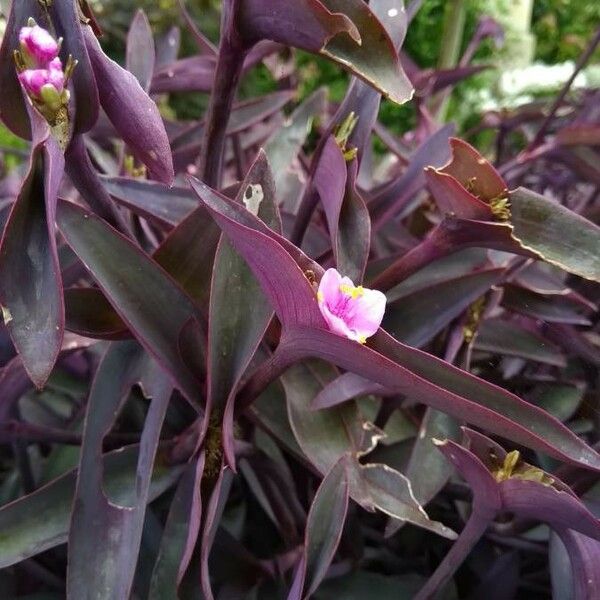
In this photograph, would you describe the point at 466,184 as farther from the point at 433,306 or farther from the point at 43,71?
the point at 43,71

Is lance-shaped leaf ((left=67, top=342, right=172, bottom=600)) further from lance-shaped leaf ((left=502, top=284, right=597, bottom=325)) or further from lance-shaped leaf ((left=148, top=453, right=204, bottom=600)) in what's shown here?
lance-shaped leaf ((left=502, top=284, right=597, bottom=325))

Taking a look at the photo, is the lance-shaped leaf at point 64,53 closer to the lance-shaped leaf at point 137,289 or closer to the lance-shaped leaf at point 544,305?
the lance-shaped leaf at point 137,289

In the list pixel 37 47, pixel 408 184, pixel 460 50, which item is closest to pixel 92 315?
pixel 37 47

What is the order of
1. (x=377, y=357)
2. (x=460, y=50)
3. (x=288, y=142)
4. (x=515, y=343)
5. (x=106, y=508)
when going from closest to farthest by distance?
1. (x=377, y=357)
2. (x=106, y=508)
3. (x=515, y=343)
4. (x=288, y=142)
5. (x=460, y=50)

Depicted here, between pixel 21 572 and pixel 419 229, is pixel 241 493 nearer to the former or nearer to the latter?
pixel 21 572

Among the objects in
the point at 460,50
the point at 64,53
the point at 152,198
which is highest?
the point at 64,53

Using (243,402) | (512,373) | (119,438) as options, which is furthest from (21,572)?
(512,373)

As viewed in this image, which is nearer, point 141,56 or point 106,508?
point 106,508

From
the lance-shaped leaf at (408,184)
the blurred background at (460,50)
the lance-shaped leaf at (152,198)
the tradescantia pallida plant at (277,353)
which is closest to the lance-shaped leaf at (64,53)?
the tradescantia pallida plant at (277,353)
